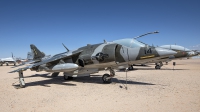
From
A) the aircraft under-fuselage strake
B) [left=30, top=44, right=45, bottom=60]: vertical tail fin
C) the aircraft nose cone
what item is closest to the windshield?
the aircraft under-fuselage strake

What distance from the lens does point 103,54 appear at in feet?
31.3

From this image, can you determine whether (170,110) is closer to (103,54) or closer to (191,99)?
(191,99)

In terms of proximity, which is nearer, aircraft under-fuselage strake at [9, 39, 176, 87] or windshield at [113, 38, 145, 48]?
aircraft under-fuselage strake at [9, 39, 176, 87]

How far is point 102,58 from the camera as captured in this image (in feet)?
31.2

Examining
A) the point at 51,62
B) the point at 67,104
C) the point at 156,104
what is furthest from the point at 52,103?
the point at 51,62

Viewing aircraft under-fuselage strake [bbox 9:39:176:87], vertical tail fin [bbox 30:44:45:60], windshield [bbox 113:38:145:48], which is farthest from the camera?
vertical tail fin [bbox 30:44:45:60]

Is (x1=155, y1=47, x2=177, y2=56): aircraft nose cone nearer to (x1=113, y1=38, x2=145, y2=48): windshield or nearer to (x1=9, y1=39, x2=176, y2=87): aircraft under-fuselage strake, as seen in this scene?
(x1=9, y1=39, x2=176, y2=87): aircraft under-fuselage strake

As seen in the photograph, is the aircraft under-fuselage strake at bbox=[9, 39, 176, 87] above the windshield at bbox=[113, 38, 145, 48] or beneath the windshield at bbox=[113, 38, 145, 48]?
beneath

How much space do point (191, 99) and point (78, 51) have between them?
8165 mm

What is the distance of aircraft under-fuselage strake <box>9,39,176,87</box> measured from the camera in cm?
847

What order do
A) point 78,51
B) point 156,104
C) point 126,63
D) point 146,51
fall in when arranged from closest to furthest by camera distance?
1. point 156,104
2. point 146,51
3. point 126,63
4. point 78,51

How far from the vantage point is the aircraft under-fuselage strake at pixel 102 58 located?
8.47 meters

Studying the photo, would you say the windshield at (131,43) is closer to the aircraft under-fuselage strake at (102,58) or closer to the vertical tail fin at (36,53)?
the aircraft under-fuselage strake at (102,58)

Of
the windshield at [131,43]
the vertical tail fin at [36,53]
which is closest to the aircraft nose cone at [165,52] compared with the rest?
the windshield at [131,43]
